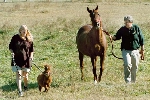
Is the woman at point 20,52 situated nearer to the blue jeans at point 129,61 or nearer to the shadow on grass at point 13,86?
the shadow on grass at point 13,86

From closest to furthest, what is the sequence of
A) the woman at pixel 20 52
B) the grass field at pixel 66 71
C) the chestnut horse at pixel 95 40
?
the grass field at pixel 66 71 < the woman at pixel 20 52 < the chestnut horse at pixel 95 40

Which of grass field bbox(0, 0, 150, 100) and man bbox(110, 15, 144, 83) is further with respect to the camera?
man bbox(110, 15, 144, 83)

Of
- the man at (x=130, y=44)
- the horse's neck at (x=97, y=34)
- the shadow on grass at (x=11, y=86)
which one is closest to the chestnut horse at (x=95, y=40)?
the horse's neck at (x=97, y=34)

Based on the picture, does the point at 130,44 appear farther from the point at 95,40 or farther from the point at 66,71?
the point at 66,71

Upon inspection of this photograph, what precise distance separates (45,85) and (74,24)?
1321 cm

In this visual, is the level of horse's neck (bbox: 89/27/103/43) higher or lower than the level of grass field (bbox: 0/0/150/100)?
higher

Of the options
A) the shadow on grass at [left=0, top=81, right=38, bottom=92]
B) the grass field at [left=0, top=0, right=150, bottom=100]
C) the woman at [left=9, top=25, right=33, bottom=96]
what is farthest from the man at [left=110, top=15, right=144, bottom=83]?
the shadow on grass at [left=0, top=81, right=38, bottom=92]

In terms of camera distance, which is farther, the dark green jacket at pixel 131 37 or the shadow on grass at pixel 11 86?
the shadow on grass at pixel 11 86

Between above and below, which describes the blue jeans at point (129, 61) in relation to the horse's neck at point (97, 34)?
below

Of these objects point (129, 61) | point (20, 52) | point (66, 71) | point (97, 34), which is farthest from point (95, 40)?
point (66, 71)

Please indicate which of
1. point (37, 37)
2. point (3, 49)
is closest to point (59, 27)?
point (37, 37)

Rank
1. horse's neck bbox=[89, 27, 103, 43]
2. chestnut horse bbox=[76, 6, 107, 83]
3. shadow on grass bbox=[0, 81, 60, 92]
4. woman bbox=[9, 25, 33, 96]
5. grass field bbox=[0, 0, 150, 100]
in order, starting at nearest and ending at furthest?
grass field bbox=[0, 0, 150, 100] < woman bbox=[9, 25, 33, 96] < chestnut horse bbox=[76, 6, 107, 83] < horse's neck bbox=[89, 27, 103, 43] < shadow on grass bbox=[0, 81, 60, 92]

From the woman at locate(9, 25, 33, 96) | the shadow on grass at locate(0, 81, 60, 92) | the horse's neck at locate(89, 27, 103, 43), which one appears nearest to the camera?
the woman at locate(9, 25, 33, 96)

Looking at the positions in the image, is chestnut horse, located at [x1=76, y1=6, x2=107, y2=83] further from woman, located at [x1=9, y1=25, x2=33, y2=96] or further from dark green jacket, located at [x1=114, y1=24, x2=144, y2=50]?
woman, located at [x1=9, y1=25, x2=33, y2=96]
